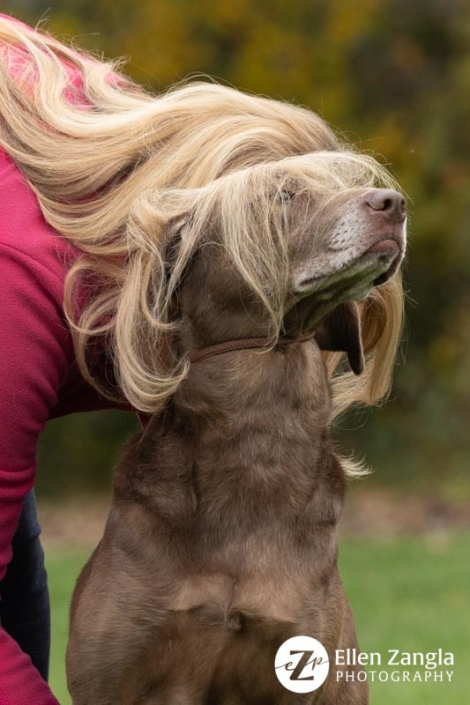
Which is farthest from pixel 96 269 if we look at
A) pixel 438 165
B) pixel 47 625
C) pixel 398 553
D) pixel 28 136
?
pixel 438 165

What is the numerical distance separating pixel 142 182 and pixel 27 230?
0.96 feet

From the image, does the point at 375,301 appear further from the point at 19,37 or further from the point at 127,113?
the point at 19,37

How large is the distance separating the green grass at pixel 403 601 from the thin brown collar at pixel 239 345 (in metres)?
2.46

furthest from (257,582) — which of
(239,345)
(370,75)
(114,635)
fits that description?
(370,75)

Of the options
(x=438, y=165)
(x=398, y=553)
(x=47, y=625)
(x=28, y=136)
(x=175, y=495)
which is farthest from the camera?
(x=438, y=165)

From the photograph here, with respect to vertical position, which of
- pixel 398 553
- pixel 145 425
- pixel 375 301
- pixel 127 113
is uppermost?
pixel 127 113

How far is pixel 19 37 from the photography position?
3398mm

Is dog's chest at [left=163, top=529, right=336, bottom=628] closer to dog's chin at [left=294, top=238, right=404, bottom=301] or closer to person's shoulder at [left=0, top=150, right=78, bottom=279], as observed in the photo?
dog's chin at [left=294, top=238, right=404, bottom=301]

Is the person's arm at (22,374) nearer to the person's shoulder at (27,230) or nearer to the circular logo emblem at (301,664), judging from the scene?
the person's shoulder at (27,230)

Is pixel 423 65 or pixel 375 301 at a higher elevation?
pixel 375 301

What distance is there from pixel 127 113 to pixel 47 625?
1.50m

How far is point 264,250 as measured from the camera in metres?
2.83

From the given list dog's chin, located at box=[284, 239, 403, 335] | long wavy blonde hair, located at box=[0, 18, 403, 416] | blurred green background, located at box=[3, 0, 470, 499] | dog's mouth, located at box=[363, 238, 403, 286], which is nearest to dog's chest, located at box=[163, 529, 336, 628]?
long wavy blonde hair, located at box=[0, 18, 403, 416]

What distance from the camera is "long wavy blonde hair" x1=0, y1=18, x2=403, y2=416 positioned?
2896 mm
